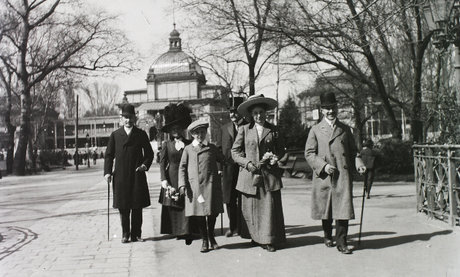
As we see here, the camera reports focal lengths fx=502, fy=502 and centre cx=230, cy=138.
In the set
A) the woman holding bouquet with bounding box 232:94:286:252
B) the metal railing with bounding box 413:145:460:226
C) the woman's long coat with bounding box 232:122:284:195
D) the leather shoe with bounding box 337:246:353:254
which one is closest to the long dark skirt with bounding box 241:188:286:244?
the woman holding bouquet with bounding box 232:94:286:252

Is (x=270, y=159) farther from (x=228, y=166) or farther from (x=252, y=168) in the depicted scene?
(x=228, y=166)

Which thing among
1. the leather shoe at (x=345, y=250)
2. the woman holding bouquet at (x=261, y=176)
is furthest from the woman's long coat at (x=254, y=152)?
the leather shoe at (x=345, y=250)

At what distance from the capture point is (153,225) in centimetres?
876

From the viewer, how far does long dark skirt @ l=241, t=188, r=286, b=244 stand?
6215mm

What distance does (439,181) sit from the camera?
7.69 m

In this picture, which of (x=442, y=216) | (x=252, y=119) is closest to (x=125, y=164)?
(x=252, y=119)

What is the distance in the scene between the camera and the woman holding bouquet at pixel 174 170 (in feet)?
22.9

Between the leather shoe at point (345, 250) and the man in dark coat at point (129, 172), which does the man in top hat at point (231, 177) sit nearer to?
the man in dark coat at point (129, 172)

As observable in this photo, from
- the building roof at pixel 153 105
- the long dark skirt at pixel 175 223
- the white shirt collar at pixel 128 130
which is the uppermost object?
the building roof at pixel 153 105

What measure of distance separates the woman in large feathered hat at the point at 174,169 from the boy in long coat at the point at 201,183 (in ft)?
1.50

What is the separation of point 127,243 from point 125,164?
3.64 feet

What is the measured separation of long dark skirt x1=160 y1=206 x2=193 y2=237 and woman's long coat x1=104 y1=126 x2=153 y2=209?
34cm

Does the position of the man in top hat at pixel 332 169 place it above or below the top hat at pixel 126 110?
below

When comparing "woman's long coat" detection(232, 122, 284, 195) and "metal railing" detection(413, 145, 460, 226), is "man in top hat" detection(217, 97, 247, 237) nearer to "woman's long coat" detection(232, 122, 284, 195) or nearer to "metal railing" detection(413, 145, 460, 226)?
"woman's long coat" detection(232, 122, 284, 195)
